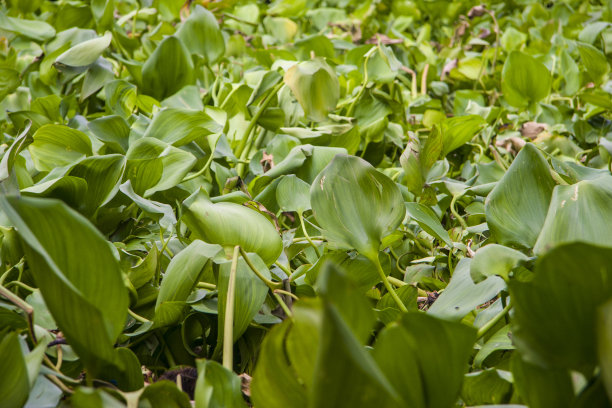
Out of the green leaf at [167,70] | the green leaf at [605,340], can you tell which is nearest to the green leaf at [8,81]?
the green leaf at [167,70]

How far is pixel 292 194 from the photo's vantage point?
1.87ft

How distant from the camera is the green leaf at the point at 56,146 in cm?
59

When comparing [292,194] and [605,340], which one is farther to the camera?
[292,194]

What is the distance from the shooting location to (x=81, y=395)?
274 mm

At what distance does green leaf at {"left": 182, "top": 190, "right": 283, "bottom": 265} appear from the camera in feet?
1.47

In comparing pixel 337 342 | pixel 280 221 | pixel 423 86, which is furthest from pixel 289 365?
pixel 423 86

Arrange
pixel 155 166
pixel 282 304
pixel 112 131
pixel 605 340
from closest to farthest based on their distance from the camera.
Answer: pixel 605 340
pixel 282 304
pixel 155 166
pixel 112 131

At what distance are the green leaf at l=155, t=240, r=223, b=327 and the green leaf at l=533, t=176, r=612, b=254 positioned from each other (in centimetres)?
21

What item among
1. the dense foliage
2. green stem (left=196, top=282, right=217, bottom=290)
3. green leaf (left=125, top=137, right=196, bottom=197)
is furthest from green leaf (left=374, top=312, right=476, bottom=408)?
green leaf (left=125, top=137, right=196, bottom=197)

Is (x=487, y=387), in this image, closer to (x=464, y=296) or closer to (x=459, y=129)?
(x=464, y=296)

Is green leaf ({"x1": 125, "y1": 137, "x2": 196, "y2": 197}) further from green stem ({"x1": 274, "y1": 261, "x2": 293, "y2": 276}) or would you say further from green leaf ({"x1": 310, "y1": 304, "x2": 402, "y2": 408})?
green leaf ({"x1": 310, "y1": 304, "x2": 402, "y2": 408})

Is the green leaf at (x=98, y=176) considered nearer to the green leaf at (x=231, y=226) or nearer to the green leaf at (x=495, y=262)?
the green leaf at (x=231, y=226)

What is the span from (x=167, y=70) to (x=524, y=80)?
0.52 meters

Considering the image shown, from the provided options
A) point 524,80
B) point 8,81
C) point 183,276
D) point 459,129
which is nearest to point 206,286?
point 183,276
